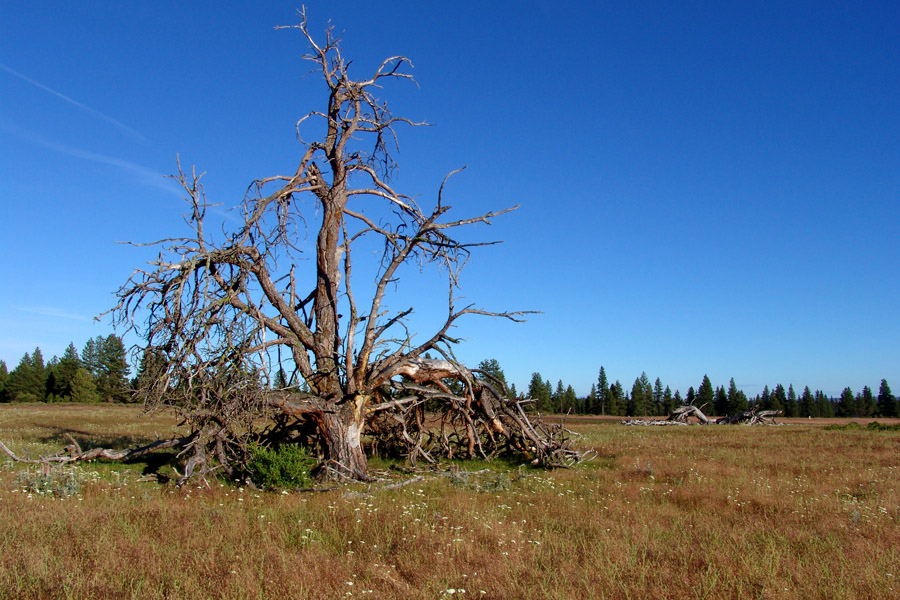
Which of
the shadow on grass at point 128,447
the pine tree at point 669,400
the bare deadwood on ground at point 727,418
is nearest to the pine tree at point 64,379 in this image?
the shadow on grass at point 128,447

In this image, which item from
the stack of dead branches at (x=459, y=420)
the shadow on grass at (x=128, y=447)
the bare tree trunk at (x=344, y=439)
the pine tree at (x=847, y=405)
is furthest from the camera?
the pine tree at (x=847, y=405)

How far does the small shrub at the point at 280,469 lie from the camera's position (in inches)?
430

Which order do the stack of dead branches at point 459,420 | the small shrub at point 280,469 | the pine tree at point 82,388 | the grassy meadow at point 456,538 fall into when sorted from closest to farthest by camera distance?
the grassy meadow at point 456,538
the small shrub at point 280,469
the stack of dead branches at point 459,420
the pine tree at point 82,388

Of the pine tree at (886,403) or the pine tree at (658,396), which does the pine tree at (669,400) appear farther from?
the pine tree at (886,403)

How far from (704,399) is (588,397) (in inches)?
962

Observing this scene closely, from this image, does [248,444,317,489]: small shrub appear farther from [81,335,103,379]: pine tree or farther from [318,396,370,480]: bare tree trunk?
[81,335,103,379]: pine tree

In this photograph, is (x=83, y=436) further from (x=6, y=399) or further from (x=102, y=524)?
(x=6, y=399)

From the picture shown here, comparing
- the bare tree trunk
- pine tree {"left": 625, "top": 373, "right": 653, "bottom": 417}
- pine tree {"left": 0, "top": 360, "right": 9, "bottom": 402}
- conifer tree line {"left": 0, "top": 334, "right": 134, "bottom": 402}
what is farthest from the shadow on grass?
pine tree {"left": 625, "top": 373, "right": 653, "bottom": 417}

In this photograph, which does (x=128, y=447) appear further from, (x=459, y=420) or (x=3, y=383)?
(x=3, y=383)

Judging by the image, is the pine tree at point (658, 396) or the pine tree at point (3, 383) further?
the pine tree at point (658, 396)

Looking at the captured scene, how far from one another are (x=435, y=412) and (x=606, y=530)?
9553 millimetres

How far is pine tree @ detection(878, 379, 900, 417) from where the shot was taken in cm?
10275

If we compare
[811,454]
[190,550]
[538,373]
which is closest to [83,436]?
[190,550]

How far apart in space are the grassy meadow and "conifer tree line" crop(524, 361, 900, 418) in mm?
82550
